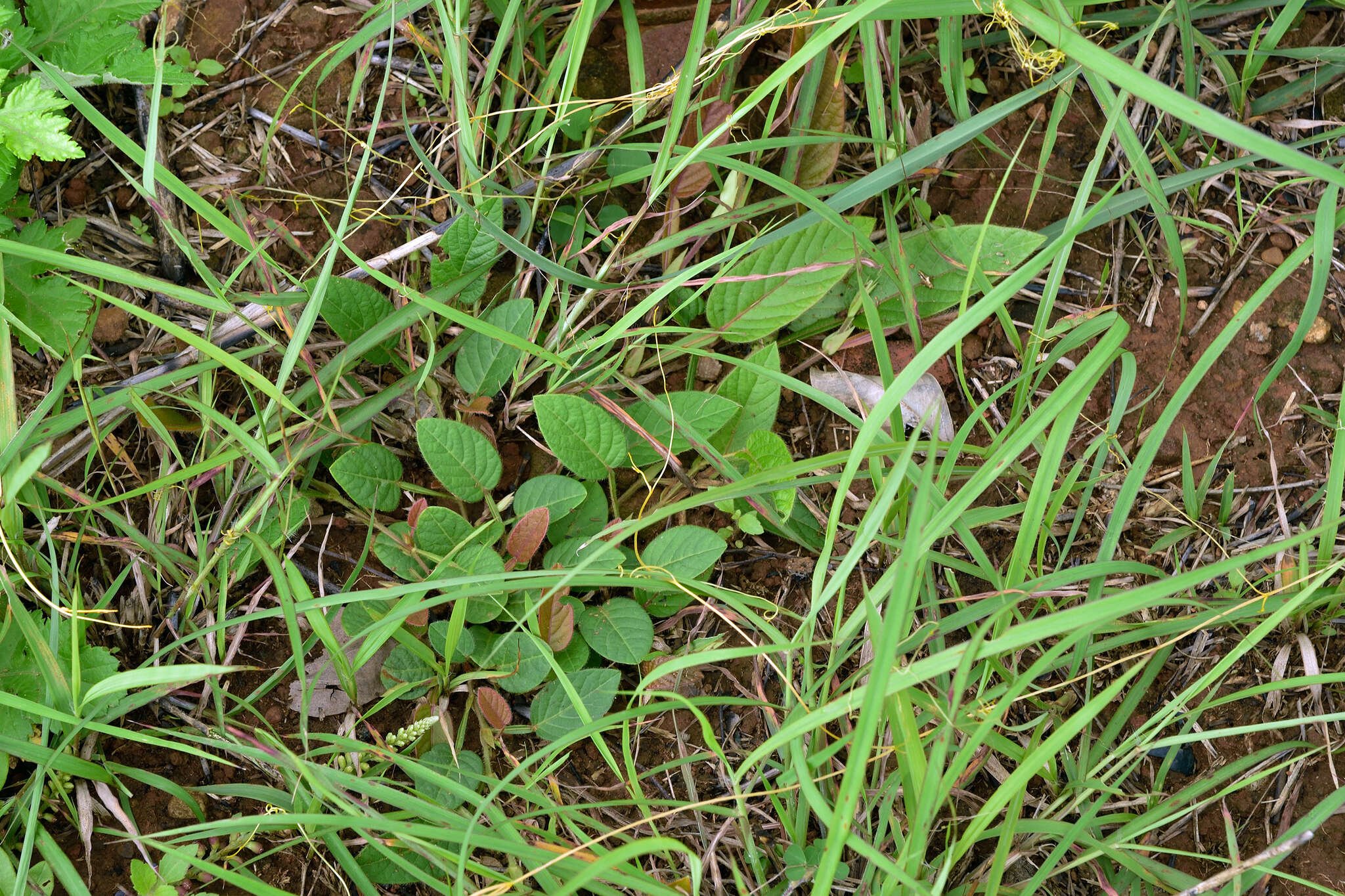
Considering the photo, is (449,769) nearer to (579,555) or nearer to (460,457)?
(579,555)

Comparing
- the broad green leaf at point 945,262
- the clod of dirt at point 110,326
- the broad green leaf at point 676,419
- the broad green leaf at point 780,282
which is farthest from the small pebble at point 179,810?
the broad green leaf at point 945,262

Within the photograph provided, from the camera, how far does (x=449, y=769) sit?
1.35 m

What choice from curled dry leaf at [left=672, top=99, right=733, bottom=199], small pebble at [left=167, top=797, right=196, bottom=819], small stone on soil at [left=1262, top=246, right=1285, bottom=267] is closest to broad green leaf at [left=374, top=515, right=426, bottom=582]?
small pebble at [left=167, top=797, right=196, bottom=819]

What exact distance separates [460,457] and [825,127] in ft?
2.75

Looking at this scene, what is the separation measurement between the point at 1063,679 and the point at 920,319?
640 millimetres

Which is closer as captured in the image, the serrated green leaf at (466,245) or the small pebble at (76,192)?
the serrated green leaf at (466,245)

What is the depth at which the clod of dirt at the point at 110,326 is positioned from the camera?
1532mm

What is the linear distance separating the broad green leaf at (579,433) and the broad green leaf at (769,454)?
21cm

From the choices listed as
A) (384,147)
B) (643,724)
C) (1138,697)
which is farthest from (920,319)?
(384,147)

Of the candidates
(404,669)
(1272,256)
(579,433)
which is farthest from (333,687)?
(1272,256)

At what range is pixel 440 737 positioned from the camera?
1.43m

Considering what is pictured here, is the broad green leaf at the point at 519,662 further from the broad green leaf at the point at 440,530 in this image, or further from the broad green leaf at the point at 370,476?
the broad green leaf at the point at 370,476

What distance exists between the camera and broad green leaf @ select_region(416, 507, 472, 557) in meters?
1.41

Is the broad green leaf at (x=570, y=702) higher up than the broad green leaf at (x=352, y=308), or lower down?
lower down
